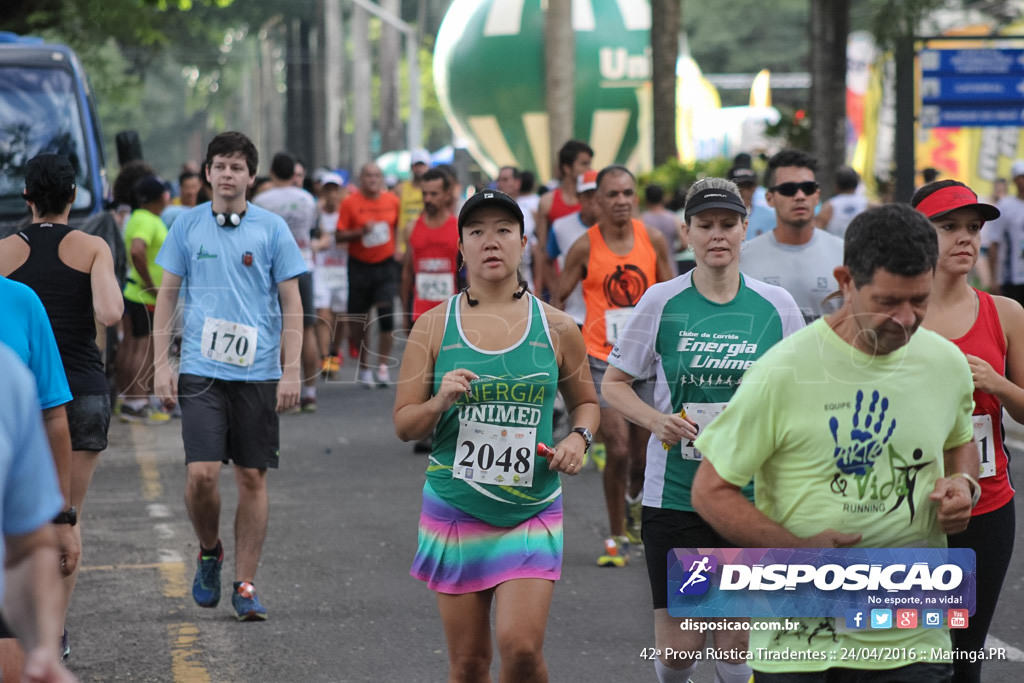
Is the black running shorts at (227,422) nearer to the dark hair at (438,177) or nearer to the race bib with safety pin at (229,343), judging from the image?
the race bib with safety pin at (229,343)

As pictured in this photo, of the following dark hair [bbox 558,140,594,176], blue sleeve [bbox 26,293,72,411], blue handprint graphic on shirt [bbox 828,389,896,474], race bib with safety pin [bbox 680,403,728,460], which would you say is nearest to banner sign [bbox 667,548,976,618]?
blue handprint graphic on shirt [bbox 828,389,896,474]

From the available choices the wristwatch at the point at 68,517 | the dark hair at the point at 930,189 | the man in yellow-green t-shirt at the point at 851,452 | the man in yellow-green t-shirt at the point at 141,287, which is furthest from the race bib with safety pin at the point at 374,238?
the man in yellow-green t-shirt at the point at 851,452

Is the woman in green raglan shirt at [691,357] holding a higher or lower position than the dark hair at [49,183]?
lower

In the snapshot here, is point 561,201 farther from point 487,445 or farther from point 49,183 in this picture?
point 487,445

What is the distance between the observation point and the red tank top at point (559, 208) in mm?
12789

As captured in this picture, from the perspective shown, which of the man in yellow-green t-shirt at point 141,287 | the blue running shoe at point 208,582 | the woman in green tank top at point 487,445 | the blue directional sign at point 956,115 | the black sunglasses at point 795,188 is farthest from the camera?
the blue directional sign at point 956,115

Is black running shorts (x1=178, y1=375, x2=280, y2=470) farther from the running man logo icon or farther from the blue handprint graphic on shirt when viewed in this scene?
the blue handprint graphic on shirt

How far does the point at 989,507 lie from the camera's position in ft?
15.9

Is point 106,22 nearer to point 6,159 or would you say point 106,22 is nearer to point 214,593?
point 6,159

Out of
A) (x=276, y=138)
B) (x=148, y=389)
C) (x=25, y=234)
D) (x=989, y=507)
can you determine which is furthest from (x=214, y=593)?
(x=276, y=138)

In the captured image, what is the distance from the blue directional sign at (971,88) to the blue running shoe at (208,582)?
1169 centimetres

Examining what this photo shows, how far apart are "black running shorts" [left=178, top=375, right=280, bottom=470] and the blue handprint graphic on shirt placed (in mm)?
4170

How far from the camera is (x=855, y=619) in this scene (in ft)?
11.8

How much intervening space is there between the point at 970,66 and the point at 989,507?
1321cm
